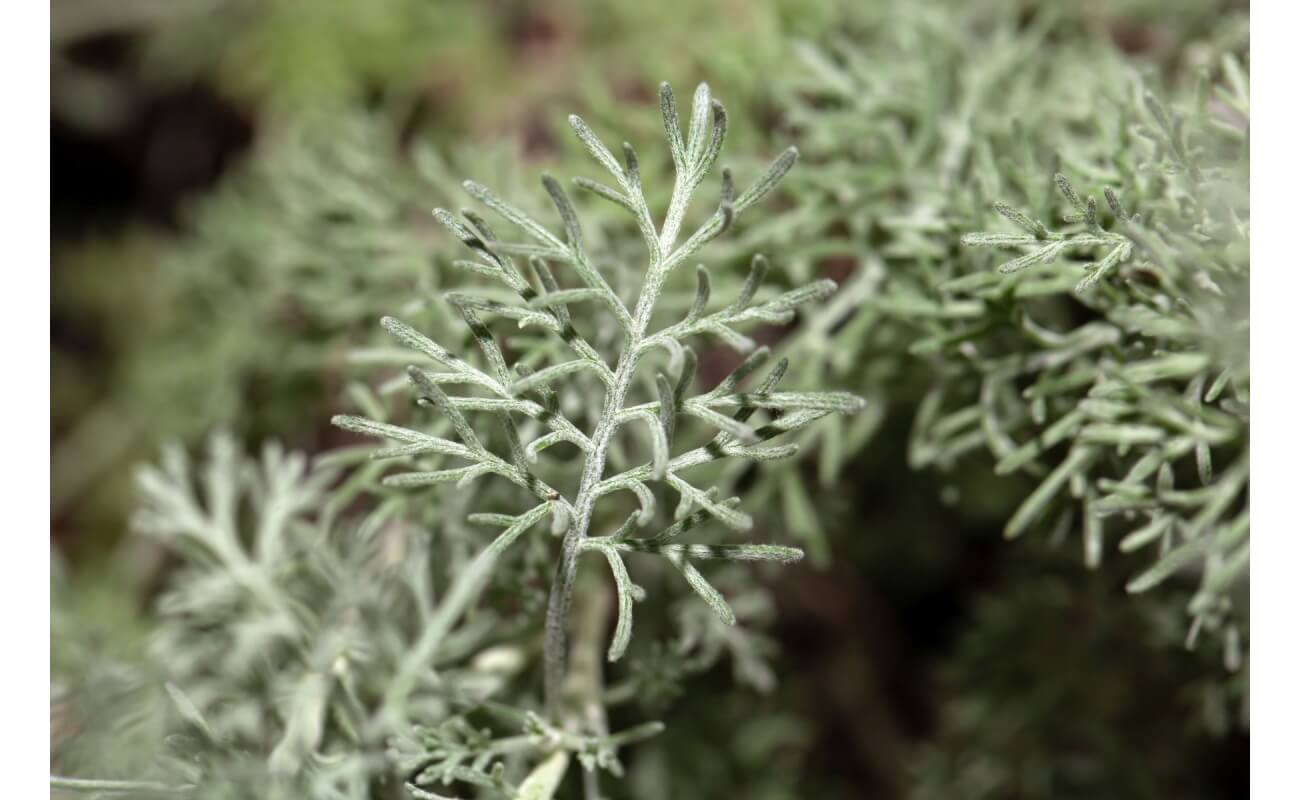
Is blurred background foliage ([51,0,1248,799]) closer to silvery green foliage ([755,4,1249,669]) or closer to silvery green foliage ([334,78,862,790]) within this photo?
silvery green foliage ([755,4,1249,669])

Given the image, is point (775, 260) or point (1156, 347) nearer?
point (1156, 347)

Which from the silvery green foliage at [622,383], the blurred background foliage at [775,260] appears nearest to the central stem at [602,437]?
the silvery green foliage at [622,383]

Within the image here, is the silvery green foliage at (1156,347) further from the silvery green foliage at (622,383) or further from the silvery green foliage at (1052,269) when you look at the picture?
the silvery green foliage at (622,383)

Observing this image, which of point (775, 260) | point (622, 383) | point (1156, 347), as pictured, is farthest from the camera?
point (775, 260)

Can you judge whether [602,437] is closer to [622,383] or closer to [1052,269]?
[622,383]

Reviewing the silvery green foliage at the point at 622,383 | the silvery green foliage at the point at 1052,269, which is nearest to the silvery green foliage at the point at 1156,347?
the silvery green foliage at the point at 1052,269

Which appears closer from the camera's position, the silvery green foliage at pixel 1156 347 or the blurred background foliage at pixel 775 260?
the silvery green foliage at pixel 1156 347

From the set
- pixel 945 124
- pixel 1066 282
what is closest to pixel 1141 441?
pixel 1066 282

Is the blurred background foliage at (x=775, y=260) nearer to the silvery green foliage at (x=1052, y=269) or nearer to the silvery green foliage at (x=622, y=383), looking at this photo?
the silvery green foliage at (x=1052, y=269)

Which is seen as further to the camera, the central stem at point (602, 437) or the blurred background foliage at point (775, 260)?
the blurred background foliage at point (775, 260)

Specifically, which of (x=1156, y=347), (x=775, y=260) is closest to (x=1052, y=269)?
(x=1156, y=347)
